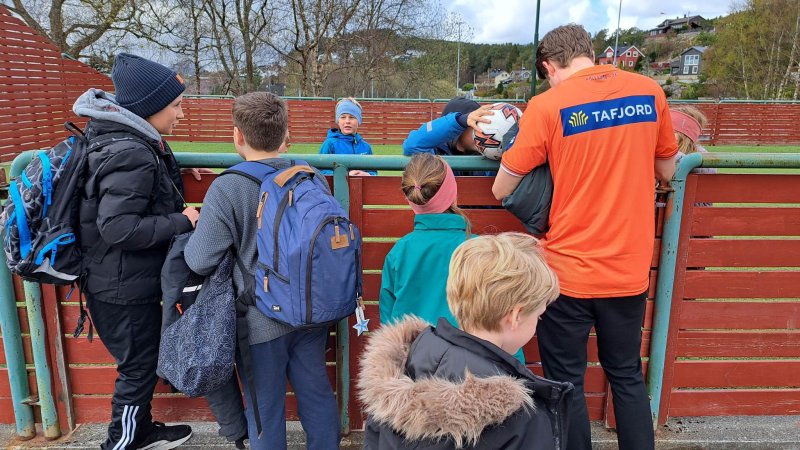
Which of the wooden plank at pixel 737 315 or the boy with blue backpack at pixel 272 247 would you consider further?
the wooden plank at pixel 737 315

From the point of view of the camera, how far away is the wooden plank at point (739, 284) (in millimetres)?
2883

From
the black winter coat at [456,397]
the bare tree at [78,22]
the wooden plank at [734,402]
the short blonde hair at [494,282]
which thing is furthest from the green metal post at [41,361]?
the bare tree at [78,22]

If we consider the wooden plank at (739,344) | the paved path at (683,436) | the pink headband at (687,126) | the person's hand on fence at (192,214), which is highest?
the pink headband at (687,126)

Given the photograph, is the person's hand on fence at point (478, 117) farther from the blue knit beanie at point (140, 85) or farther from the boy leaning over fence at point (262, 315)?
the blue knit beanie at point (140, 85)

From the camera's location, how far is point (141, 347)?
98.6 inches

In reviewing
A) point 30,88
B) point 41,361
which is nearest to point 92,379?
point 41,361

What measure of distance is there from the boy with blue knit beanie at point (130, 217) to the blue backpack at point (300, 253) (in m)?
0.38

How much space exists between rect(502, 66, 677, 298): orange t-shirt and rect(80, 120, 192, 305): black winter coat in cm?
152

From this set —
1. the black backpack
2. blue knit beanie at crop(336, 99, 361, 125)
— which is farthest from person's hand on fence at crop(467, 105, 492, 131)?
blue knit beanie at crop(336, 99, 361, 125)

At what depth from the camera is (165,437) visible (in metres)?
2.91

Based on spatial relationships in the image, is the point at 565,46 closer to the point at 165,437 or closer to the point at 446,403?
the point at 446,403

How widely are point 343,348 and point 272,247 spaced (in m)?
0.98

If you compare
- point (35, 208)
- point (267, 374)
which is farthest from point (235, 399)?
point (35, 208)

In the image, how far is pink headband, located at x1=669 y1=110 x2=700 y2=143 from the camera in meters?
3.06
